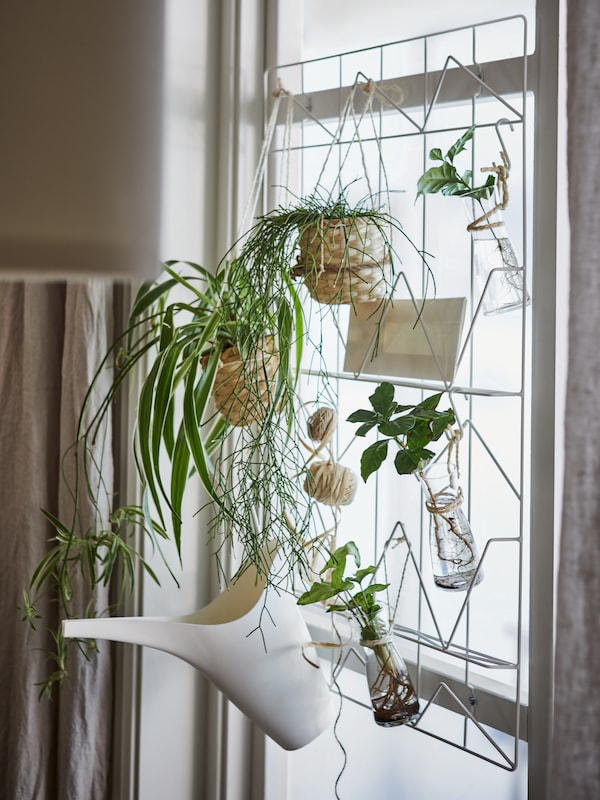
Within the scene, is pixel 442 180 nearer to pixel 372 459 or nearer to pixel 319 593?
pixel 372 459

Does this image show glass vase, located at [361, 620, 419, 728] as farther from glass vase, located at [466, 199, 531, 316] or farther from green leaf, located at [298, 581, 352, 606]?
A: glass vase, located at [466, 199, 531, 316]

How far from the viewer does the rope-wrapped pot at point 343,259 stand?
903mm

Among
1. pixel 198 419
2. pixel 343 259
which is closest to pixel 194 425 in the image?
pixel 198 419

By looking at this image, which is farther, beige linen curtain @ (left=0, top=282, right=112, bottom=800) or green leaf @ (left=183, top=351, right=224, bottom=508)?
beige linen curtain @ (left=0, top=282, right=112, bottom=800)

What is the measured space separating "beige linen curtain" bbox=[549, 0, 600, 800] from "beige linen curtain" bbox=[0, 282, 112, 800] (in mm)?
809

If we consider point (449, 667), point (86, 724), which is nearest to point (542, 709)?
point (449, 667)

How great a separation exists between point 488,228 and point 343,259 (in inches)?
7.1

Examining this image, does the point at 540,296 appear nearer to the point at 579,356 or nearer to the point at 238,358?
the point at 579,356

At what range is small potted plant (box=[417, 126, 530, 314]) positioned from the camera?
89 centimetres

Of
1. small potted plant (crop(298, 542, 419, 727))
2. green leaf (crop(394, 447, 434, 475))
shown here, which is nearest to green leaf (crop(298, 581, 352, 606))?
small potted plant (crop(298, 542, 419, 727))

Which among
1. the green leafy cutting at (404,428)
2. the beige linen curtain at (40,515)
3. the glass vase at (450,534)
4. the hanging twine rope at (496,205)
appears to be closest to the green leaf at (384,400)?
the green leafy cutting at (404,428)

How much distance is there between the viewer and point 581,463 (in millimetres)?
788

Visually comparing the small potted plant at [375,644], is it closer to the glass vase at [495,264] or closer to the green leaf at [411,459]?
the green leaf at [411,459]

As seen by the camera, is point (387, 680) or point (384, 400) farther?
point (387, 680)
